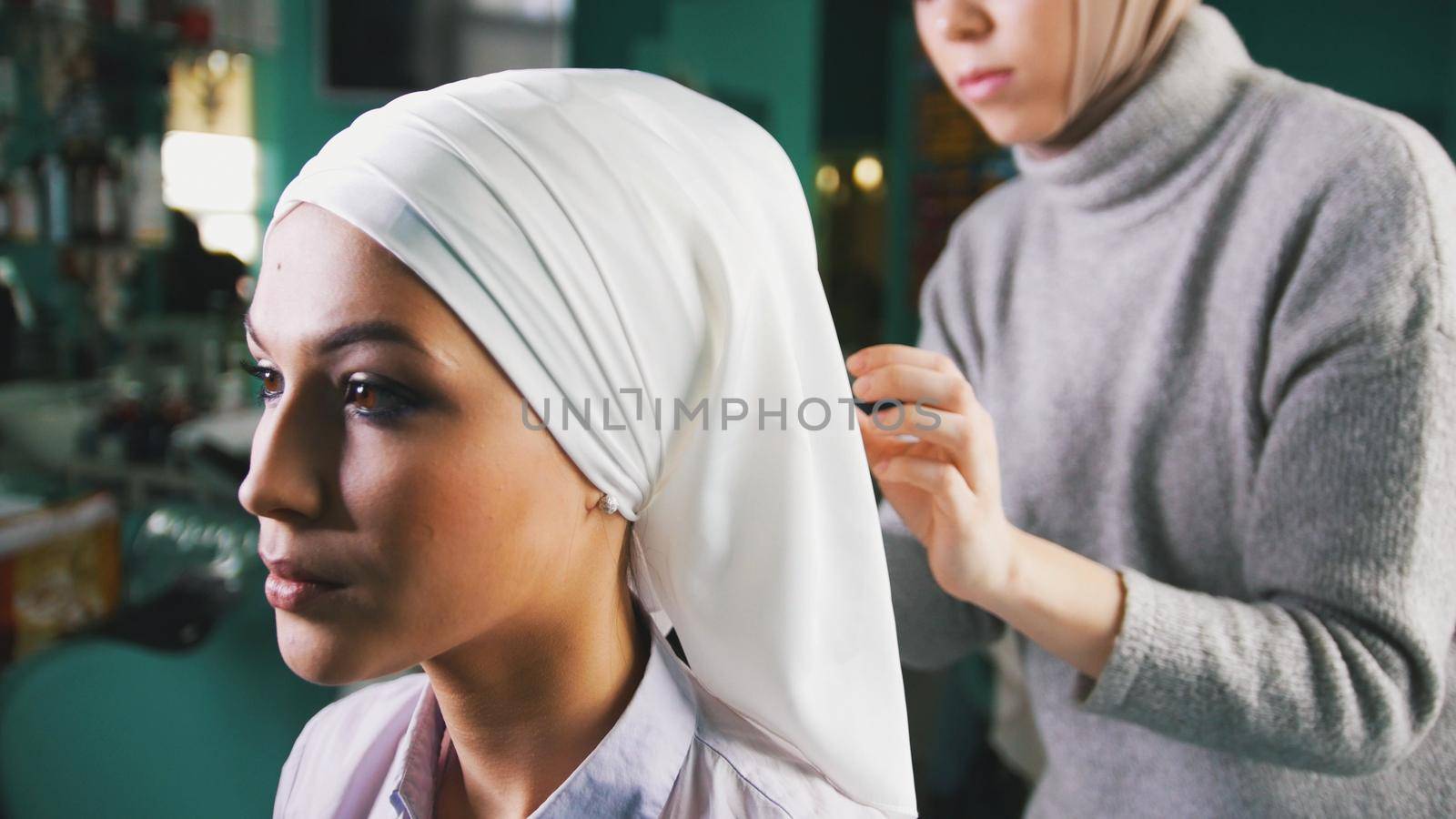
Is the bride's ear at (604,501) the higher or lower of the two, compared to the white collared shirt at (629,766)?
higher

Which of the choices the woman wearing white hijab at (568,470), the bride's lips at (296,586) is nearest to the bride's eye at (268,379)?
the woman wearing white hijab at (568,470)

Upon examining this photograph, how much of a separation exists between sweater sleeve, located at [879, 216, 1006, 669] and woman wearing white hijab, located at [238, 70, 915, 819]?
0.22 m

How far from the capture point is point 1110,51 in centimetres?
88

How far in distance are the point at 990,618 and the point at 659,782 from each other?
45 cm

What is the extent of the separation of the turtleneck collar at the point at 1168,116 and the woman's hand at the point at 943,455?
30cm

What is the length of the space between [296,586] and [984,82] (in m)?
0.67

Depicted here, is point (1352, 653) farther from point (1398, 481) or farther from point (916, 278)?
point (916, 278)

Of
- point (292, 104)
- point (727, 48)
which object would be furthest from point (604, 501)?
point (727, 48)

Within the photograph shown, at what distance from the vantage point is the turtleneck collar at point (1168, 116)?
891mm

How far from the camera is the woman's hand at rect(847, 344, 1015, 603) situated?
74 cm

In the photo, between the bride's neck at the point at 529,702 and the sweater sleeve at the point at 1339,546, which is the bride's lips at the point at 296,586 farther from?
the sweater sleeve at the point at 1339,546

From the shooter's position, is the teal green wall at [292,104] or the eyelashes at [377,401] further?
the teal green wall at [292,104]

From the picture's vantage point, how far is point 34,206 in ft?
7.80

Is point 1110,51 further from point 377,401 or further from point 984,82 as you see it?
point 377,401
